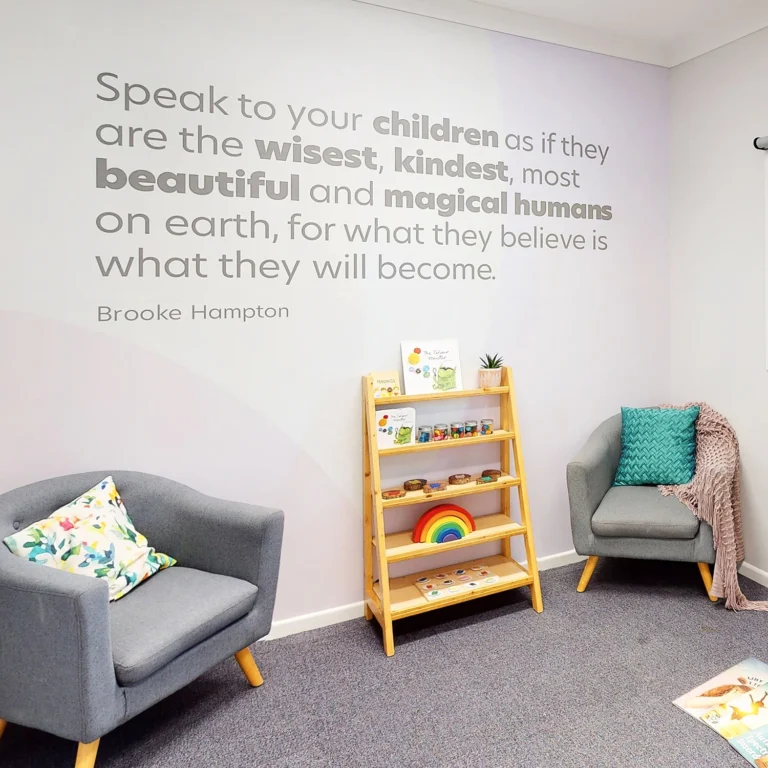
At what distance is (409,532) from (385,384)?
721 millimetres

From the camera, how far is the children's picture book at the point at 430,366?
8.55 feet

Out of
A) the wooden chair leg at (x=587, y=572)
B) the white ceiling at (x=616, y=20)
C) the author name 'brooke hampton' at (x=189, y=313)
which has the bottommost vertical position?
the wooden chair leg at (x=587, y=572)

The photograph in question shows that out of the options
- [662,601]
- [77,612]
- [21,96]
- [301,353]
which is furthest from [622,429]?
[21,96]

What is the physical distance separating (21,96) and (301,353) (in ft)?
4.36

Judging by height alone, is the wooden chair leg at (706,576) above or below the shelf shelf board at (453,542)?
below

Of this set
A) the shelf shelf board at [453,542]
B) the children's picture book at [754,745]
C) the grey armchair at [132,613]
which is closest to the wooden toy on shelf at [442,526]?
the shelf shelf board at [453,542]

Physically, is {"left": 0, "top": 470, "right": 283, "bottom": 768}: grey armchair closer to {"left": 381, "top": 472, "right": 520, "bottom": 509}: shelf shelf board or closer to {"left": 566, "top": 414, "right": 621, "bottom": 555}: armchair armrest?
{"left": 381, "top": 472, "right": 520, "bottom": 509}: shelf shelf board

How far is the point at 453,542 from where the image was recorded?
255cm

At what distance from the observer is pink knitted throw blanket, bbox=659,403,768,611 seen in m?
2.54

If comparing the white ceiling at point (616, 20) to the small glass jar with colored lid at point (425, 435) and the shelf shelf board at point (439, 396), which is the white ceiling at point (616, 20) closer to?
the shelf shelf board at point (439, 396)

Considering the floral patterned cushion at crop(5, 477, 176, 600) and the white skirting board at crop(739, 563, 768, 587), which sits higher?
the floral patterned cushion at crop(5, 477, 176, 600)

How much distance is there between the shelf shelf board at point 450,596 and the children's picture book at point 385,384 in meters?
0.87

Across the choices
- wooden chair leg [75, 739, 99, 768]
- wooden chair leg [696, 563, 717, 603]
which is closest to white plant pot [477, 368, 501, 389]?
wooden chair leg [696, 563, 717, 603]

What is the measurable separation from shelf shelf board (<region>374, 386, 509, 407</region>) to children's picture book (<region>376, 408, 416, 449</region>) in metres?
0.05
